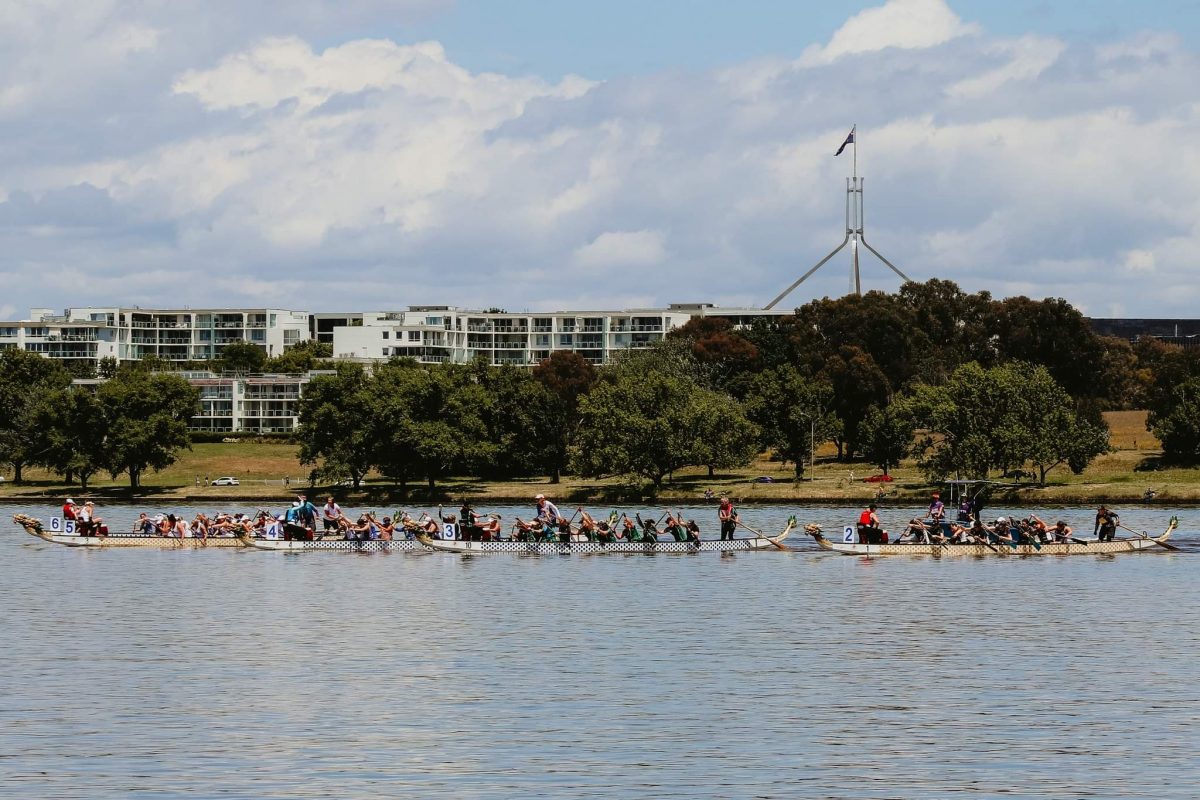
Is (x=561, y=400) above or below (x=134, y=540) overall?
above

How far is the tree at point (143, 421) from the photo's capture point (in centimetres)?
15300

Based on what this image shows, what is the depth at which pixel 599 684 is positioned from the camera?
43.0 meters

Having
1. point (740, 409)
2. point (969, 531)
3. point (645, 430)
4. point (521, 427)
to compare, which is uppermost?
point (740, 409)

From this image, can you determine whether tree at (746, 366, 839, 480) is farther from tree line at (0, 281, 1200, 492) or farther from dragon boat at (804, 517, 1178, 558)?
dragon boat at (804, 517, 1178, 558)

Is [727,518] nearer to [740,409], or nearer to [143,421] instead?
[740,409]

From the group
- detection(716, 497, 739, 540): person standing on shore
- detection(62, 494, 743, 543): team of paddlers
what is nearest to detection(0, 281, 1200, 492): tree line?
detection(716, 497, 739, 540): person standing on shore

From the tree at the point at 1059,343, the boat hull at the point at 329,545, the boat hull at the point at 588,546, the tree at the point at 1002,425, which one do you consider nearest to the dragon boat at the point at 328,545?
the boat hull at the point at 329,545

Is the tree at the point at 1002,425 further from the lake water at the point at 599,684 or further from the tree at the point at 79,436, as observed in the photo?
the tree at the point at 79,436

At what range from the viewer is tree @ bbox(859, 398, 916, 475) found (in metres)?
148

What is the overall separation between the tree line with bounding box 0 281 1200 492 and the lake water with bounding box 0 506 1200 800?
65090mm

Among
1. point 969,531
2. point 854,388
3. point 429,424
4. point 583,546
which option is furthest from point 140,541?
point 854,388

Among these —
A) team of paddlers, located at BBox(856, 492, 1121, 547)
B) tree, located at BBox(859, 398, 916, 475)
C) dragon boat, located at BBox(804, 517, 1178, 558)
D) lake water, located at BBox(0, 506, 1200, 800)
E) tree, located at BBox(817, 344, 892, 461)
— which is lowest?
lake water, located at BBox(0, 506, 1200, 800)

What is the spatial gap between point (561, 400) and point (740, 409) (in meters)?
24.8

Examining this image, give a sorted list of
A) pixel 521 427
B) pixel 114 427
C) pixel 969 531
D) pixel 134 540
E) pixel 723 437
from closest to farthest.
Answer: pixel 969 531 → pixel 134 540 → pixel 723 437 → pixel 114 427 → pixel 521 427
